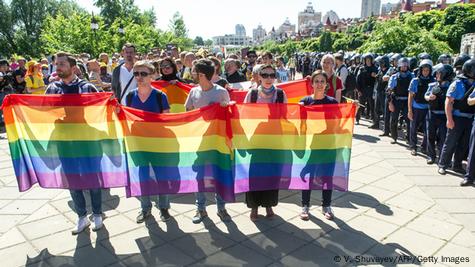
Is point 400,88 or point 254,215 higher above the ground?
point 400,88

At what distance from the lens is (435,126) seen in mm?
7305

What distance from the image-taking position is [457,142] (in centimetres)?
665

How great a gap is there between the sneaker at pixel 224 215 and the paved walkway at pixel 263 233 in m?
0.07

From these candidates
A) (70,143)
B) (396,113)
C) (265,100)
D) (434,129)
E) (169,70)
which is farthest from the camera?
(396,113)

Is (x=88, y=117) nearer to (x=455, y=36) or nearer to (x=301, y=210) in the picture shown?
(x=301, y=210)

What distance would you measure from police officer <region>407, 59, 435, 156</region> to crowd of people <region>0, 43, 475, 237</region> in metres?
0.02

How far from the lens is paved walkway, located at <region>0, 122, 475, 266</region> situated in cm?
390

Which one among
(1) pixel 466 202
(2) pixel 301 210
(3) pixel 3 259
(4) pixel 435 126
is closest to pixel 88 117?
(3) pixel 3 259

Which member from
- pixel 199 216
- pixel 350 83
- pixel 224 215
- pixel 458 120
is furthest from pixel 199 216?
pixel 350 83

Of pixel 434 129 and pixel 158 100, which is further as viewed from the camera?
pixel 434 129

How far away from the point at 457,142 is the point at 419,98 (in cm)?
140

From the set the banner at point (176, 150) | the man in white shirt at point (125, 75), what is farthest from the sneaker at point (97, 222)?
the man in white shirt at point (125, 75)

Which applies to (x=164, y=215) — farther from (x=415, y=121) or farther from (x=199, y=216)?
(x=415, y=121)

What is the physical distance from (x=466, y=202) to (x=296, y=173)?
103 inches
